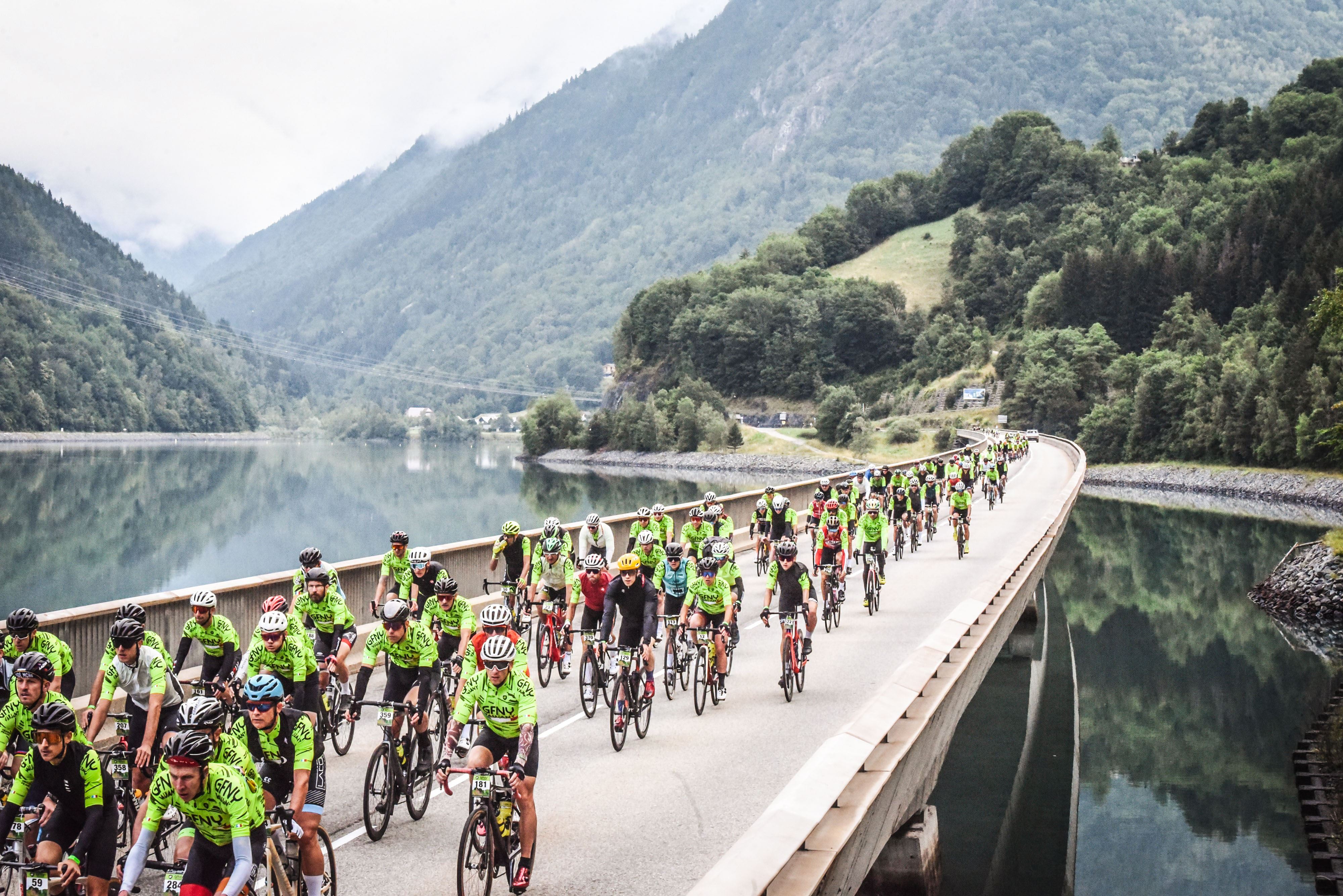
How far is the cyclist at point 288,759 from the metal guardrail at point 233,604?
14.8ft

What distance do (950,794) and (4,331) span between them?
6605 inches

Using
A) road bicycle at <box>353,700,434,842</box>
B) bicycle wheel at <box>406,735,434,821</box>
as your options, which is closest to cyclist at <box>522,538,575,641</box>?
bicycle wheel at <box>406,735,434,821</box>

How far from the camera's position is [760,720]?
14438mm

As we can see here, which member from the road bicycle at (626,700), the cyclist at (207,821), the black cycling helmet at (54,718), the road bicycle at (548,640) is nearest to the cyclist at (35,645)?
the black cycling helmet at (54,718)

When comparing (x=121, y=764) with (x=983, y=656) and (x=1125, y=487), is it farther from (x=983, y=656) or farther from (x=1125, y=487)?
(x=1125, y=487)

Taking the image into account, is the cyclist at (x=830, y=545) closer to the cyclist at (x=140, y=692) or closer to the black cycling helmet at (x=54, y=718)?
the cyclist at (x=140, y=692)

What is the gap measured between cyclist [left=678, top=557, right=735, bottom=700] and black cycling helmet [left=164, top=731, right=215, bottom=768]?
29.0ft

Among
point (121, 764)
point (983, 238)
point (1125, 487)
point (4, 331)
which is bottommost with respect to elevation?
point (1125, 487)

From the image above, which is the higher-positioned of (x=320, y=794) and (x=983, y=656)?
(x=320, y=794)

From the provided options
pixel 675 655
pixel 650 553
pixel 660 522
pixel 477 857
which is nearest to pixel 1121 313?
pixel 660 522

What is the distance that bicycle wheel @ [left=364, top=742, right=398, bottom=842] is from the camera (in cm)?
989

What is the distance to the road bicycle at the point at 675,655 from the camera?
15.2 metres

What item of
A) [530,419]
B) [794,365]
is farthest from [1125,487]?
[530,419]

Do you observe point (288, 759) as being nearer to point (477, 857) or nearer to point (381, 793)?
point (477, 857)
